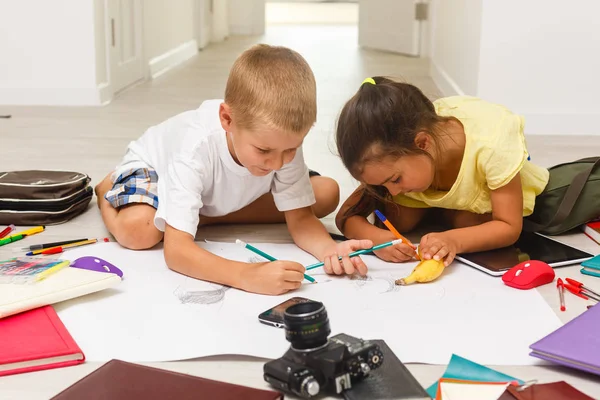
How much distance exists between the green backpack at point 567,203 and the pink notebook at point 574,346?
0.53 metres

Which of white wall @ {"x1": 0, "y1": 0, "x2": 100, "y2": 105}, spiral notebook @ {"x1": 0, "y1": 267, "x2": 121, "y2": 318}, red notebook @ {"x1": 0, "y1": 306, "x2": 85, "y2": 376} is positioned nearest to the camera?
red notebook @ {"x1": 0, "y1": 306, "x2": 85, "y2": 376}

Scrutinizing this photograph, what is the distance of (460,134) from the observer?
1.46m

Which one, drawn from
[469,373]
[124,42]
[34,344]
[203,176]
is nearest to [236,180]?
[203,176]

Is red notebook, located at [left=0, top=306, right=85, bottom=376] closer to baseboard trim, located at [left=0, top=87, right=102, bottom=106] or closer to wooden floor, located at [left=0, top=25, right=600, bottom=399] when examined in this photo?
wooden floor, located at [left=0, top=25, right=600, bottom=399]

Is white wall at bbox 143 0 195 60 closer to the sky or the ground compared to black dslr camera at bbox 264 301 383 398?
closer to the sky

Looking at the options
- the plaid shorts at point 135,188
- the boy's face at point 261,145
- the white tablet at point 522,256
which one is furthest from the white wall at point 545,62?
the boy's face at point 261,145

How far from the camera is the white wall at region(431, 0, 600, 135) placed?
2596mm

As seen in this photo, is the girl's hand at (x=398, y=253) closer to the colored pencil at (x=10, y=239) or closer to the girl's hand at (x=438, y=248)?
the girl's hand at (x=438, y=248)

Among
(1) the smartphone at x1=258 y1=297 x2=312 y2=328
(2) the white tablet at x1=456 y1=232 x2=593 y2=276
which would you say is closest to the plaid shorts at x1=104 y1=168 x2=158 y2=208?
(1) the smartphone at x1=258 y1=297 x2=312 y2=328

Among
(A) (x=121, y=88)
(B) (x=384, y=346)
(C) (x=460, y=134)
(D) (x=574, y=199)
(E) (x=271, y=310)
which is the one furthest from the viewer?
(A) (x=121, y=88)

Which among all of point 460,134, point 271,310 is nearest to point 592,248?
point 460,134

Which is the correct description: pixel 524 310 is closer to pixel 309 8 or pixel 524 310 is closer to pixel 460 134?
pixel 460 134

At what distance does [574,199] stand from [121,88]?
8.07ft

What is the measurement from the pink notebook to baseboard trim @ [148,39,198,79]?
3294 millimetres
